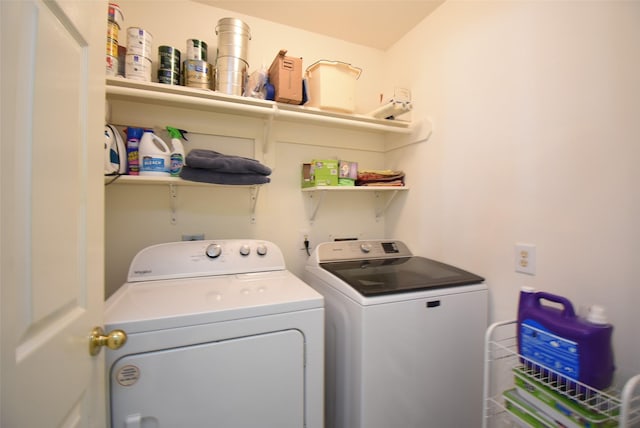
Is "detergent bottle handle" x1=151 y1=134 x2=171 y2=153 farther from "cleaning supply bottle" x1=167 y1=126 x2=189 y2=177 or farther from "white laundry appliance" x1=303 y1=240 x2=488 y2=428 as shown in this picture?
"white laundry appliance" x1=303 y1=240 x2=488 y2=428

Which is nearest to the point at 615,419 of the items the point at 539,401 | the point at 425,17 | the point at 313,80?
the point at 539,401

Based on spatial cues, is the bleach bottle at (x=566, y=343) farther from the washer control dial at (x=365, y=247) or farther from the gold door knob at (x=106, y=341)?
the gold door knob at (x=106, y=341)

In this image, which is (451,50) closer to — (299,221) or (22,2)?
(299,221)

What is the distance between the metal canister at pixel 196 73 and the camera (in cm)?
154

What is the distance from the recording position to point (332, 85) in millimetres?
1760

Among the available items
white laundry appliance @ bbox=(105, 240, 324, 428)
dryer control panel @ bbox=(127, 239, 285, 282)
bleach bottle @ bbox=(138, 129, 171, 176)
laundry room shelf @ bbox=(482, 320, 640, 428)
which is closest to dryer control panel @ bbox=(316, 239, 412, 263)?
dryer control panel @ bbox=(127, 239, 285, 282)

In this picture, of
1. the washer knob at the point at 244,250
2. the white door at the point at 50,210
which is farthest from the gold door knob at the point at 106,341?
the washer knob at the point at 244,250

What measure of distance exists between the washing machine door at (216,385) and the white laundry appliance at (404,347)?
297 millimetres

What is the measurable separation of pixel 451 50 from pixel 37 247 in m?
2.14

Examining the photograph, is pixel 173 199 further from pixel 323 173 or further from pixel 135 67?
pixel 323 173

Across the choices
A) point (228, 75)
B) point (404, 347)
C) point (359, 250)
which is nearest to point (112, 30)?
point (228, 75)

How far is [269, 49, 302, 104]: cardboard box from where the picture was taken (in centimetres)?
161

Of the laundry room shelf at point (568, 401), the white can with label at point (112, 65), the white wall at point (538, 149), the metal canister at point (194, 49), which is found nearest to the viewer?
the laundry room shelf at point (568, 401)

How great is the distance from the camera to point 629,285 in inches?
39.2
